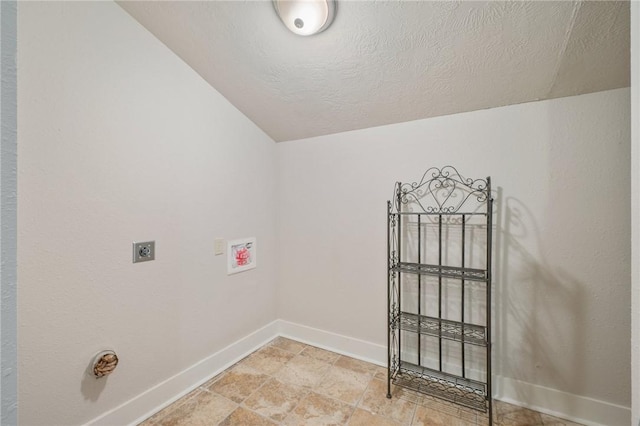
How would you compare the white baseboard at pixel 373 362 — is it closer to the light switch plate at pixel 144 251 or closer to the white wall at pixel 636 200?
the light switch plate at pixel 144 251

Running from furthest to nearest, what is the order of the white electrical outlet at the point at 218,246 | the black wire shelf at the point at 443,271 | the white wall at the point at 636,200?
the white electrical outlet at the point at 218,246 < the black wire shelf at the point at 443,271 < the white wall at the point at 636,200

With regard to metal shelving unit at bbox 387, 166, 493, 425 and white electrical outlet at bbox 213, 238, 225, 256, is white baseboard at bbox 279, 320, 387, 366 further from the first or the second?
white electrical outlet at bbox 213, 238, 225, 256

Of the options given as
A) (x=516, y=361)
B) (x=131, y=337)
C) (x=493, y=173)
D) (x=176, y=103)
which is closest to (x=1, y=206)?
(x=131, y=337)

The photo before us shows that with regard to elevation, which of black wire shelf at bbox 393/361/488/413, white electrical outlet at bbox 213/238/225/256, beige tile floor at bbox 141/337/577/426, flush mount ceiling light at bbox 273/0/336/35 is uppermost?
flush mount ceiling light at bbox 273/0/336/35

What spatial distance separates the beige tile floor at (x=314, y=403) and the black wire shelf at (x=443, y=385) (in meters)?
0.04

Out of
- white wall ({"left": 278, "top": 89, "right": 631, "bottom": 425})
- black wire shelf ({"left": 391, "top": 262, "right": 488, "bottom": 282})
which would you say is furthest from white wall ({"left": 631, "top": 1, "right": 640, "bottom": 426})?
white wall ({"left": 278, "top": 89, "right": 631, "bottom": 425})

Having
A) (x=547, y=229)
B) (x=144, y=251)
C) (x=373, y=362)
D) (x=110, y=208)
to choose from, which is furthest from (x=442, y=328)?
(x=110, y=208)

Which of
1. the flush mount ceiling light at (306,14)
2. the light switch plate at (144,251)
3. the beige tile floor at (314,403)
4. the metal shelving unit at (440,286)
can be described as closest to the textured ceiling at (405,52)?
the flush mount ceiling light at (306,14)

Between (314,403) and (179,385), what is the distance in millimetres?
872

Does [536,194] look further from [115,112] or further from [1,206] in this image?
[115,112]

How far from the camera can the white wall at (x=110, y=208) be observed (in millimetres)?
1151

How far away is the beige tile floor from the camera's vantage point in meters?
1.47

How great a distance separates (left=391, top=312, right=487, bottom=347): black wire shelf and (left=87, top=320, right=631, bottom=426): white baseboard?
31cm

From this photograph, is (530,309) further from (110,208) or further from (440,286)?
(110,208)
